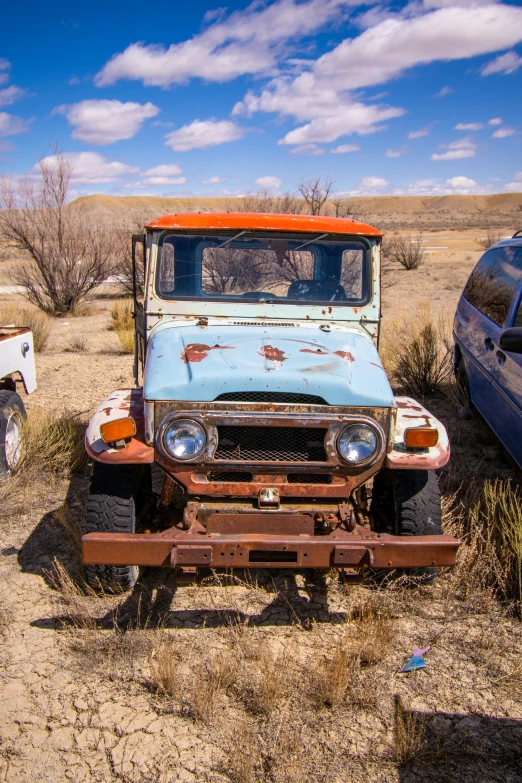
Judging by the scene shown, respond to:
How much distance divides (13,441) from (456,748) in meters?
4.09

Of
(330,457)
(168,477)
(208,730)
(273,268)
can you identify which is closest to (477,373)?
(273,268)

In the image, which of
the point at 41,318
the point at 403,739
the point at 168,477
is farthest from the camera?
the point at 41,318

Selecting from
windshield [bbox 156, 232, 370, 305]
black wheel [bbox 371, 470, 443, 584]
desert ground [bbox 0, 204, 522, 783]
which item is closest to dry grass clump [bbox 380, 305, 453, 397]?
desert ground [bbox 0, 204, 522, 783]

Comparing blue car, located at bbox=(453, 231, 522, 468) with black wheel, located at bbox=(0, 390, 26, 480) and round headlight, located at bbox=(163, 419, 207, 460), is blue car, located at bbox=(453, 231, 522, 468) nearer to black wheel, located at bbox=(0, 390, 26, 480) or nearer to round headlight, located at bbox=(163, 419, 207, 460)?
round headlight, located at bbox=(163, 419, 207, 460)

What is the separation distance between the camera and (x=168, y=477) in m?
3.22

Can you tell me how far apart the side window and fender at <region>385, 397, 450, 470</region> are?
68.4 inches

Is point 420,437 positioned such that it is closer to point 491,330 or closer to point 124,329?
point 491,330

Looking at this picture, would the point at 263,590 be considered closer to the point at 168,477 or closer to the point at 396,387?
the point at 168,477

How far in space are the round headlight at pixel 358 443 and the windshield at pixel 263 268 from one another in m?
1.32

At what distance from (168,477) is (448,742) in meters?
1.75

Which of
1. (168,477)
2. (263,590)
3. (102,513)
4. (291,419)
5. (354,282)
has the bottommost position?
(263,590)

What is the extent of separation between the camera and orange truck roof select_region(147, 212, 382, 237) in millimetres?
4016

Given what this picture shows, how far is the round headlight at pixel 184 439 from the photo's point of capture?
3.01 m

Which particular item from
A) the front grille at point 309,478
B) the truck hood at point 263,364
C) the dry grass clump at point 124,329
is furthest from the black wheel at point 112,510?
the dry grass clump at point 124,329
